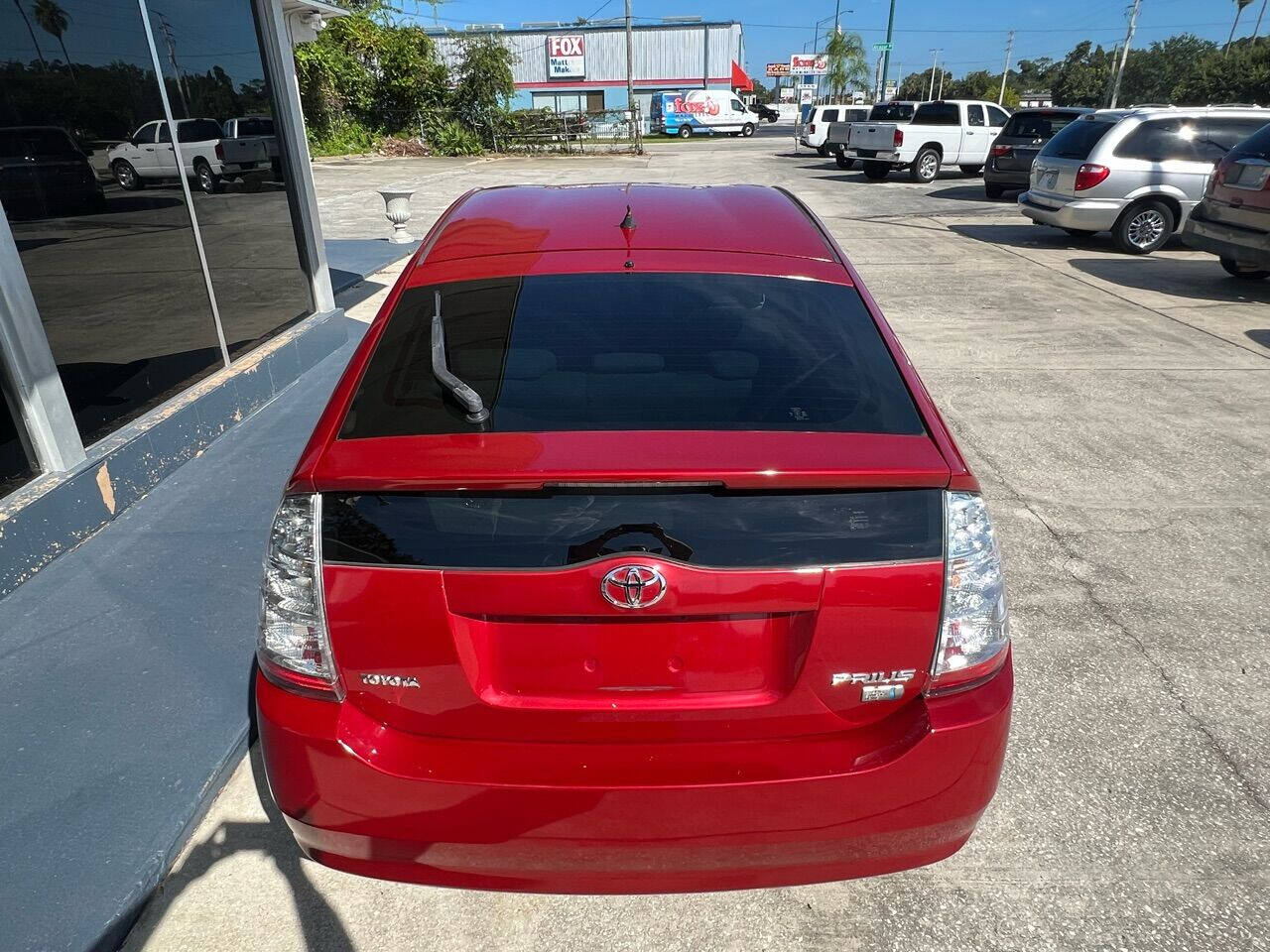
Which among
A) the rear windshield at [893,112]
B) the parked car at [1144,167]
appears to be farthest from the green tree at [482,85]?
the parked car at [1144,167]

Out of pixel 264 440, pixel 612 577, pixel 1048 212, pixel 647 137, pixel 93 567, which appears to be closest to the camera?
pixel 612 577

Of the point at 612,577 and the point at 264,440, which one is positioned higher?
the point at 612,577

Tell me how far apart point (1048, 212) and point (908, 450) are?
1265 centimetres

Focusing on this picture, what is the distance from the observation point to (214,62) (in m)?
5.90

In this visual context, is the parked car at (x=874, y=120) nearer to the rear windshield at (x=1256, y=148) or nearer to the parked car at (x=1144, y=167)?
the parked car at (x=1144, y=167)

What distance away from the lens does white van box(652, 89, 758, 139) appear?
2020 inches

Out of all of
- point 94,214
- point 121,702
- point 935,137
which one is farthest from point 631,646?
point 935,137

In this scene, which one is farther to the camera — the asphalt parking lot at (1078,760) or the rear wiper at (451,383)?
the asphalt parking lot at (1078,760)

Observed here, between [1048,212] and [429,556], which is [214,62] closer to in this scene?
[429,556]

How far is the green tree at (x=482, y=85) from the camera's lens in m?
35.8

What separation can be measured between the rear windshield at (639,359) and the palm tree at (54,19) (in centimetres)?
336

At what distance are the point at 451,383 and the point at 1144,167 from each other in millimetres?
12812

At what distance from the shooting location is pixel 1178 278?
10.6 metres

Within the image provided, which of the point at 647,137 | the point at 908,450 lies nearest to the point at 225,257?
the point at 908,450
